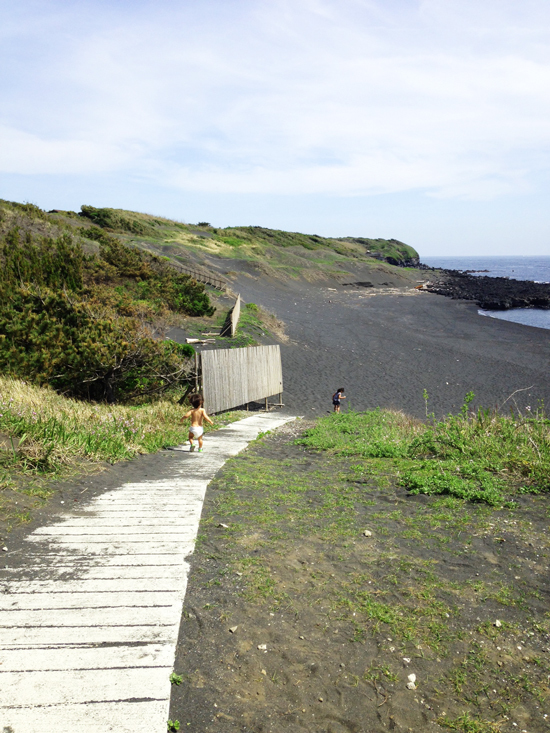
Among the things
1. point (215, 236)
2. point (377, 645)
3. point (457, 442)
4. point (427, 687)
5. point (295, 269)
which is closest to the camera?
point (427, 687)

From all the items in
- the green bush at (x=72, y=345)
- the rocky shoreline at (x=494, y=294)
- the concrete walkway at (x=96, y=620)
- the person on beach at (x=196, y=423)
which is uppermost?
the rocky shoreline at (x=494, y=294)

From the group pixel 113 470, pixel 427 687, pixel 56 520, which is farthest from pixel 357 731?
pixel 113 470

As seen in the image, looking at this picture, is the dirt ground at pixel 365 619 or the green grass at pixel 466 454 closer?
the dirt ground at pixel 365 619

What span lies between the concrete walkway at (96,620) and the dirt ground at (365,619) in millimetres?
184

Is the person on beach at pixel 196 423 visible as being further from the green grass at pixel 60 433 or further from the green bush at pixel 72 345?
the green bush at pixel 72 345

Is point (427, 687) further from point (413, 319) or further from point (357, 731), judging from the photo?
point (413, 319)

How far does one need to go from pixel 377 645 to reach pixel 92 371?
1041 cm

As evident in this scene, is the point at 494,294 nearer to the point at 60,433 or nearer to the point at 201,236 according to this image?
the point at 201,236

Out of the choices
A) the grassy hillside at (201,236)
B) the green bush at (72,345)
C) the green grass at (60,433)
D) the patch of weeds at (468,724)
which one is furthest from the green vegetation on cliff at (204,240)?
the patch of weeds at (468,724)

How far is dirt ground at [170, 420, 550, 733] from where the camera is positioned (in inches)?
121

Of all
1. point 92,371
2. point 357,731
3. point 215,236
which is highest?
→ point 215,236

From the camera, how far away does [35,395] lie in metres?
10.1

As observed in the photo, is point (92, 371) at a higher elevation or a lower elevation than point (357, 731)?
higher

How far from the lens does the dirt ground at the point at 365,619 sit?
3068 millimetres
